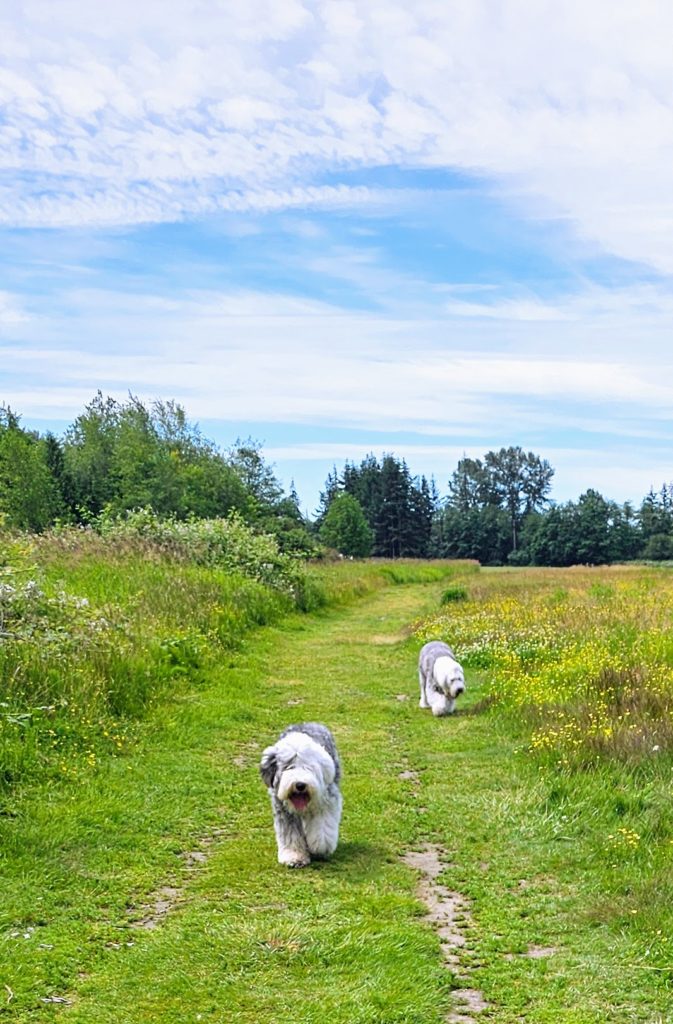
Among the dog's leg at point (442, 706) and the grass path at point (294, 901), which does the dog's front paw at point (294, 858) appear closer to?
the grass path at point (294, 901)

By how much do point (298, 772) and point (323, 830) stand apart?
610 millimetres

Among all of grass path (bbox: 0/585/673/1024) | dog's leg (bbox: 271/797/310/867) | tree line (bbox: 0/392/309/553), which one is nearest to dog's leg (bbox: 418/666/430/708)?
grass path (bbox: 0/585/673/1024)

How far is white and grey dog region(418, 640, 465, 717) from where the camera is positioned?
11602mm

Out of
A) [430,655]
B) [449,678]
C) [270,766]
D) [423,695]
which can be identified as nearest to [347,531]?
[430,655]

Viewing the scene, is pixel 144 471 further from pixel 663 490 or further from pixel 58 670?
pixel 663 490

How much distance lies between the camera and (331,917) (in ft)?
18.3

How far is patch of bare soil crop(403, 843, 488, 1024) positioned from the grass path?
0.05 m

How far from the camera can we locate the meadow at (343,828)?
15.8 feet

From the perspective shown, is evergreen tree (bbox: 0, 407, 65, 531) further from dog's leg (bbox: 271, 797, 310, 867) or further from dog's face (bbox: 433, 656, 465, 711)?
dog's leg (bbox: 271, 797, 310, 867)

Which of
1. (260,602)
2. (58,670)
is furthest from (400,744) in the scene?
(260,602)

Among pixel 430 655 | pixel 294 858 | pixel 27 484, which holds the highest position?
pixel 27 484

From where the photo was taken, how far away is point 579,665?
466 inches

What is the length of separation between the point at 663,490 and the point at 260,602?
3725 inches

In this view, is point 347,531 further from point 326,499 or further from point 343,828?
point 343,828
